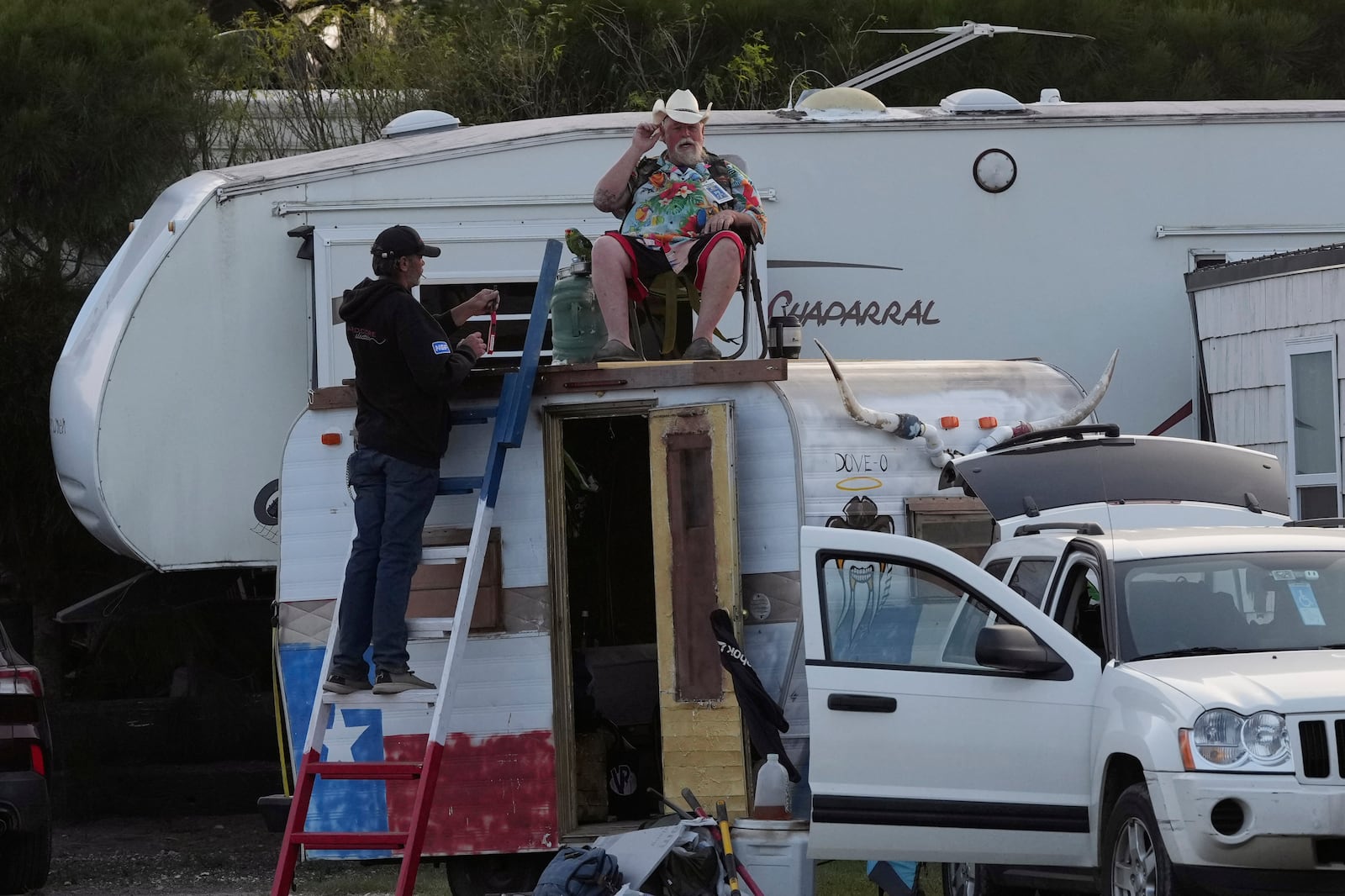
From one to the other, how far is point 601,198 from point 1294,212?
196 inches

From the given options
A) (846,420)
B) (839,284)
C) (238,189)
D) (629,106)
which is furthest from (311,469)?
(629,106)

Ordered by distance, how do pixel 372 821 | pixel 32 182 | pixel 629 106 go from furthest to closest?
pixel 629 106 < pixel 32 182 < pixel 372 821

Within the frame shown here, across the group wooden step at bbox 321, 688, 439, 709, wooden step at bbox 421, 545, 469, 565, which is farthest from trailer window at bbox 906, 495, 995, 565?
wooden step at bbox 321, 688, 439, 709

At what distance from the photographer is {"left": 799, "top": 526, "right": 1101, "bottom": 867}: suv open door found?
615 cm

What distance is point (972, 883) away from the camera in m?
7.12

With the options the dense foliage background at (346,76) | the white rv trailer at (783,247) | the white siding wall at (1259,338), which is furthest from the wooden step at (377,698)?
the white siding wall at (1259,338)

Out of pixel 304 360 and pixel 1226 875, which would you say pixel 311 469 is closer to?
pixel 304 360

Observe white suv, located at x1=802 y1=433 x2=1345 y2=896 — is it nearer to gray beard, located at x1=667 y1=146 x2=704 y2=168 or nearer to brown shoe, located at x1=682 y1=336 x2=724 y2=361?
brown shoe, located at x1=682 y1=336 x2=724 y2=361

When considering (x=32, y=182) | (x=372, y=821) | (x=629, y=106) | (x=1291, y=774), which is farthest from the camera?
(x=629, y=106)

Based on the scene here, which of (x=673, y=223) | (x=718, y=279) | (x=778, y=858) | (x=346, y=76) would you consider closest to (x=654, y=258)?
(x=673, y=223)

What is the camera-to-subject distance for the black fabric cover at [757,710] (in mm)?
7273

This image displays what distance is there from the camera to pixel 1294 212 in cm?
1123

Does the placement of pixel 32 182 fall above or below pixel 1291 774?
above

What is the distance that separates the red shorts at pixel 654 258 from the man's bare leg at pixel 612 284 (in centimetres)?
6
